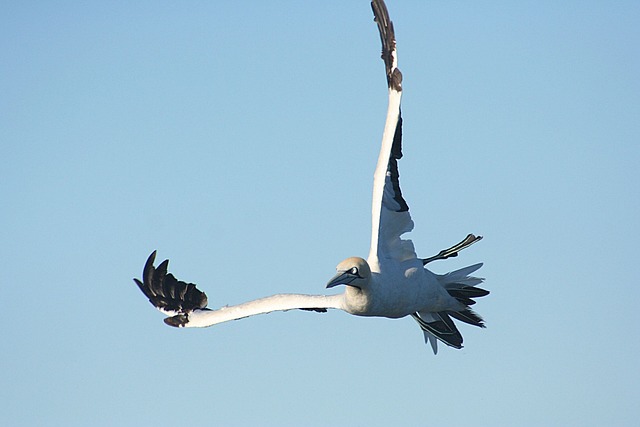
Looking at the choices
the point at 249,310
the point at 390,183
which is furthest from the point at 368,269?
the point at 249,310

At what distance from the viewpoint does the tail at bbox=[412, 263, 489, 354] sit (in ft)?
81.5

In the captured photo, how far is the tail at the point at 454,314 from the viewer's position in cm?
2483

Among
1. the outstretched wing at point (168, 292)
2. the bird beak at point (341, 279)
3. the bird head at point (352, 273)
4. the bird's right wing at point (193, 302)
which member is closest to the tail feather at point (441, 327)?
the bird's right wing at point (193, 302)

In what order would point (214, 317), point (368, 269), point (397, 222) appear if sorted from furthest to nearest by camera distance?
1. point (214, 317)
2. point (397, 222)
3. point (368, 269)

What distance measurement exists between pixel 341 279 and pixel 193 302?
6.36 metres

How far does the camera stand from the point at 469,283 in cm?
2494

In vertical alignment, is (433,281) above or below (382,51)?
below

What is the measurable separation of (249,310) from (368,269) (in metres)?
3.39

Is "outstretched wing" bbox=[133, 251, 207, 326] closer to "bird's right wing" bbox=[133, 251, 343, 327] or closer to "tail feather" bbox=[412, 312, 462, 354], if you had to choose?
"bird's right wing" bbox=[133, 251, 343, 327]

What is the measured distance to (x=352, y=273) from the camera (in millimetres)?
22031

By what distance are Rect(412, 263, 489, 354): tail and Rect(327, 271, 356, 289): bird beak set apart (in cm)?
310

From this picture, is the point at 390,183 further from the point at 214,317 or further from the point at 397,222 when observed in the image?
the point at 214,317

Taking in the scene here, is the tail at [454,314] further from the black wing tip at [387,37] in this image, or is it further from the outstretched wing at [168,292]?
the outstretched wing at [168,292]

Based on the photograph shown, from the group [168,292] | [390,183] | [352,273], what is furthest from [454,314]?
[168,292]
